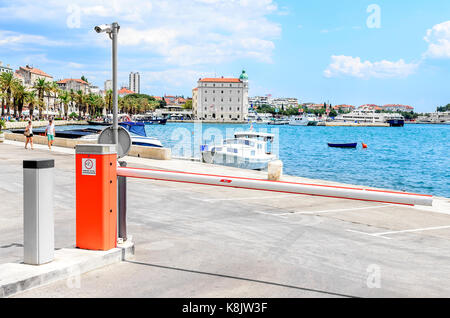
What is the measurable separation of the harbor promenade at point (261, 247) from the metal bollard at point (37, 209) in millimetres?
552

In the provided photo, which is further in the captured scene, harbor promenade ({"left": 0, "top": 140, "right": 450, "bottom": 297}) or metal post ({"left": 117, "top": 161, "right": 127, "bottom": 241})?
metal post ({"left": 117, "top": 161, "right": 127, "bottom": 241})

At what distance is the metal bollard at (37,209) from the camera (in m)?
5.27

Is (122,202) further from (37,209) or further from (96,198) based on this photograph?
(37,209)

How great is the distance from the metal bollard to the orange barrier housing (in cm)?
48

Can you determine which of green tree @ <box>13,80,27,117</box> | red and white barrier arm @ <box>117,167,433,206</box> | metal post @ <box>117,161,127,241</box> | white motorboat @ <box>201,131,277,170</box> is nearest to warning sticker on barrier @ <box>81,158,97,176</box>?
red and white barrier arm @ <box>117,167,433,206</box>

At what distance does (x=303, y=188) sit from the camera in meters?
5.34

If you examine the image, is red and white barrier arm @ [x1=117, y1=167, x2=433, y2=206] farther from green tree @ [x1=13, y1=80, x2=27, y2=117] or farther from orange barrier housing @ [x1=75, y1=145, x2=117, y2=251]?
green tree @ [x1=13, y1=80, x2=27, y2=117]

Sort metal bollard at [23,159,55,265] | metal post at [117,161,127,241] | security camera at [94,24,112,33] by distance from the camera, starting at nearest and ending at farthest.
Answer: metal bollard at [23,159,55,265], metal post at [117,161,127,241], security camera at [94,24,112,33]

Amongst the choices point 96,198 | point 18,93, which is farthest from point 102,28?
point 18,93

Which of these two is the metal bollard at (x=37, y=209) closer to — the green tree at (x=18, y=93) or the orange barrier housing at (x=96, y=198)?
the orange barrier housing at (x=96, y=198)

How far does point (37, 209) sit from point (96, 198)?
0.74 metres

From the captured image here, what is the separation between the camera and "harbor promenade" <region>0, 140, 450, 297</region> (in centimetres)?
507

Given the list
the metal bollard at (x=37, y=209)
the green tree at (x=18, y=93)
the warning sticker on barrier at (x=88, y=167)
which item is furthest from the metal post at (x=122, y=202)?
the green tree at (x=18, y=93)
